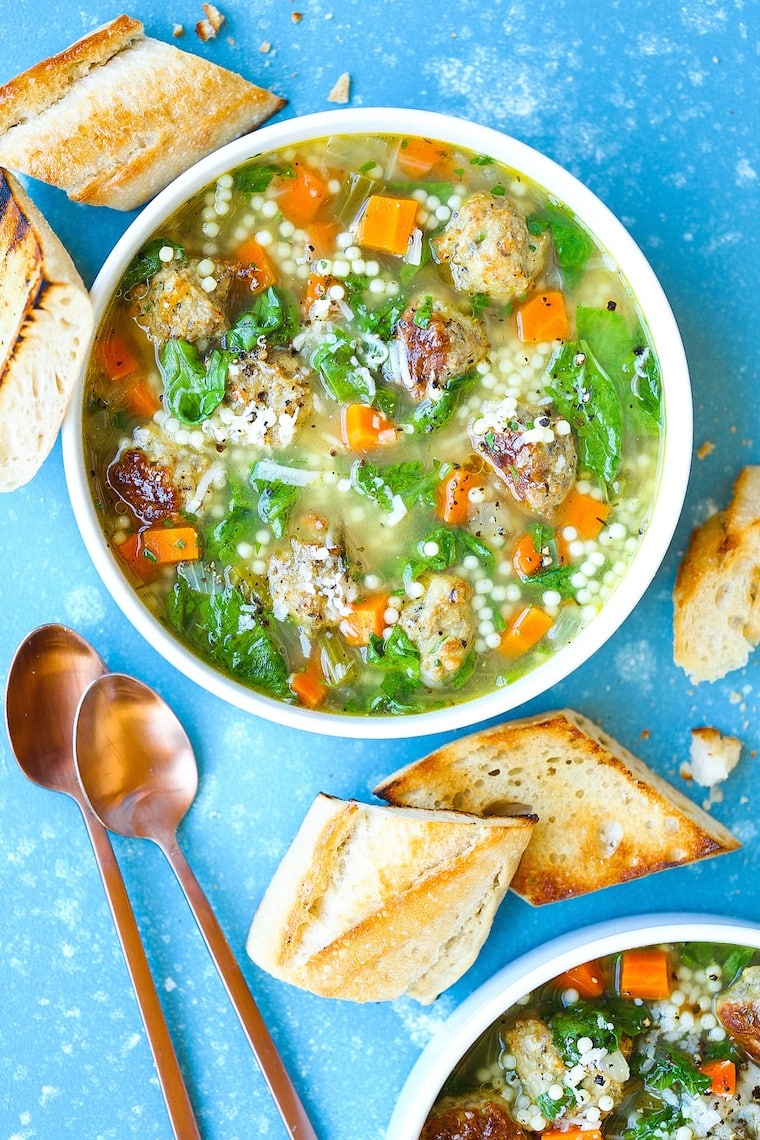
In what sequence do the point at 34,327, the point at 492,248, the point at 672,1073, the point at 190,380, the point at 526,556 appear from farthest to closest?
1. the point at 672,1073
2. the point at 526,556
3. the point at 190,380
4. the point at 492,248
5. the point at 34,327

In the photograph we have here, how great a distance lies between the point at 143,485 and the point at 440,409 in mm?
788

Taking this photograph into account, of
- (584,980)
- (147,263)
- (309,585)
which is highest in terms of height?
(147,263)

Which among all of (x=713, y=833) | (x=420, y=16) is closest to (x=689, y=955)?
(x=713, y=833)

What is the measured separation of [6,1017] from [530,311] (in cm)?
249

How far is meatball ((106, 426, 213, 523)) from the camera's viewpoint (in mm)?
2750

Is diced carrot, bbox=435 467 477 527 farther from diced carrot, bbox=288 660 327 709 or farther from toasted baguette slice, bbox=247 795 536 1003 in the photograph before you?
toasted baguette slice, bbox=247 795 536 1003

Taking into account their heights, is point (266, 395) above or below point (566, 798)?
above

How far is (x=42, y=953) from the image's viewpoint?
3113 millimetres

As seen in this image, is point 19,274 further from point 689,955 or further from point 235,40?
point 689,955

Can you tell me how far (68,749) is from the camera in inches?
120

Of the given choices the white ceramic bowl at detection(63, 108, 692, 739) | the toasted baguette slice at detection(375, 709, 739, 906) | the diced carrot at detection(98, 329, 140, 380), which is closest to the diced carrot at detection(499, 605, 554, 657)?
the white ceramic bowl at detection(63, 108, 692, 739)

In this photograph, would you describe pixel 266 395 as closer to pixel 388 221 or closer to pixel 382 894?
pixel 388 221

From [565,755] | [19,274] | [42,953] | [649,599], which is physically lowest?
[42,953]

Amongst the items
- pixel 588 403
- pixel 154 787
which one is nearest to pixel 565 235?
pixel 588 403
